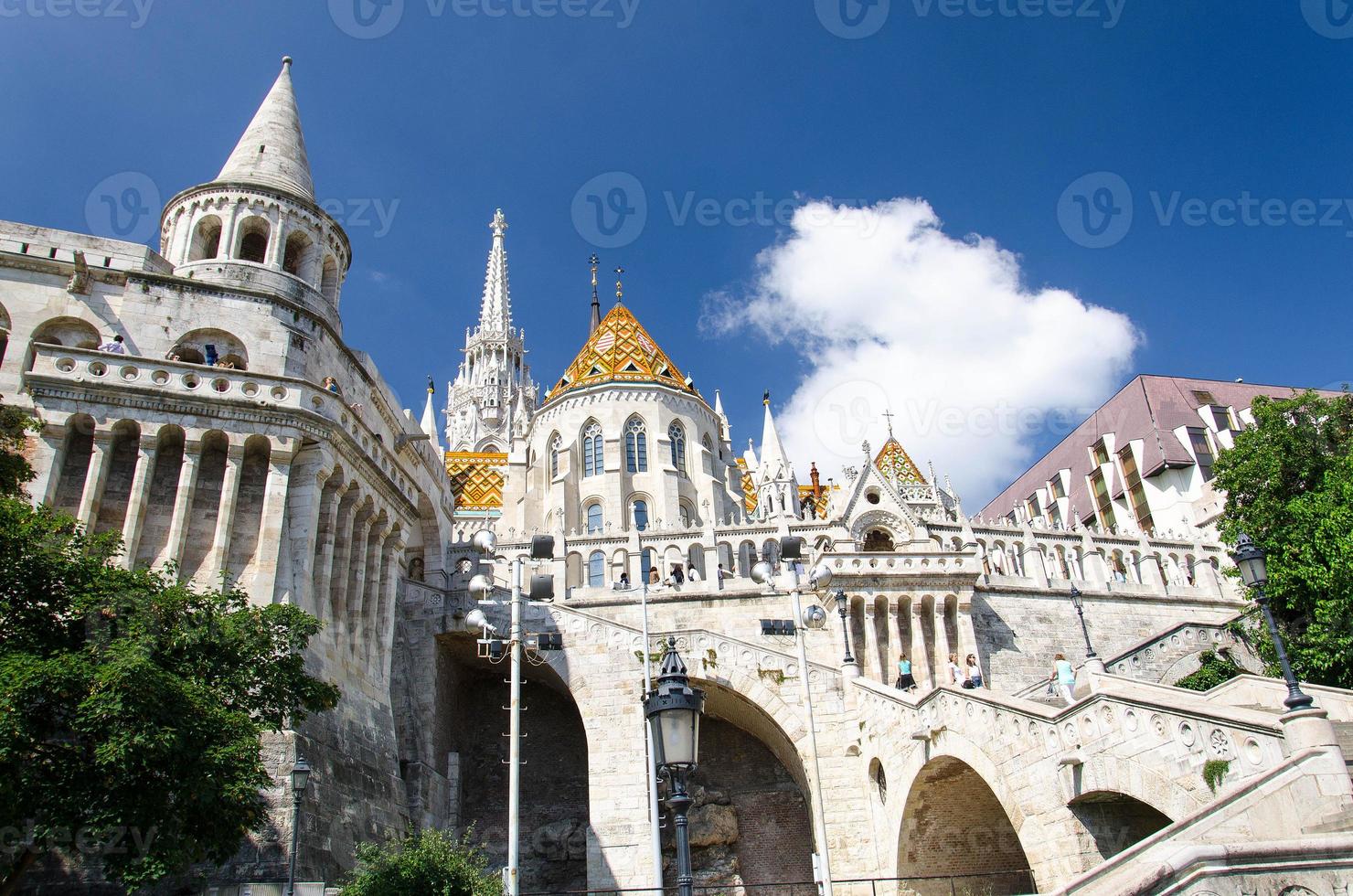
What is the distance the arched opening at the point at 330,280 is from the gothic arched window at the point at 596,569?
545 inches

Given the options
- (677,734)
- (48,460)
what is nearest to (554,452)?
(48,460)

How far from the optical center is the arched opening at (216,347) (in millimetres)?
22688

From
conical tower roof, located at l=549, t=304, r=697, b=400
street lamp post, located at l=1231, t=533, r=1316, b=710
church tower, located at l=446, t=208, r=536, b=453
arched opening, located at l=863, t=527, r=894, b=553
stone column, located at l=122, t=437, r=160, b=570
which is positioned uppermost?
church tower, located at l=446, t=208, r=536, b=453

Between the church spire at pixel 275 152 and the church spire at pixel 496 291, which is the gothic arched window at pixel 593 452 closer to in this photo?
the church spire at pixel 275 152

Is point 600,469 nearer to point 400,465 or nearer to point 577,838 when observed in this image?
point 400,465

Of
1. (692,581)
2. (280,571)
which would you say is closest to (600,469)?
(692,581)

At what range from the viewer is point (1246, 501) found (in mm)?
29891

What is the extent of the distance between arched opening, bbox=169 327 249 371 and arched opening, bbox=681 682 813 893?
43.5ft

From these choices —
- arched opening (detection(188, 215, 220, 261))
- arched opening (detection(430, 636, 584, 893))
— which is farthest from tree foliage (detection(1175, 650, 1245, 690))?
arched opening (detection(188, 215, 220, 261))

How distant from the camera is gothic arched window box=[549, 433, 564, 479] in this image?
145ft

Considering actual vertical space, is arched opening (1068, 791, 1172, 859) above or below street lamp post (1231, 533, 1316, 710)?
below

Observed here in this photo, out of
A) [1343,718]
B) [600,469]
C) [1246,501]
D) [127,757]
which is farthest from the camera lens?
[600,469]

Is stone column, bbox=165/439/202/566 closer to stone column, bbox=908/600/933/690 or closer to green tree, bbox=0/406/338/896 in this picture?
green tree, bbox=0/406/338/896

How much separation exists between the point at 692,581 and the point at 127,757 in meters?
20.0
